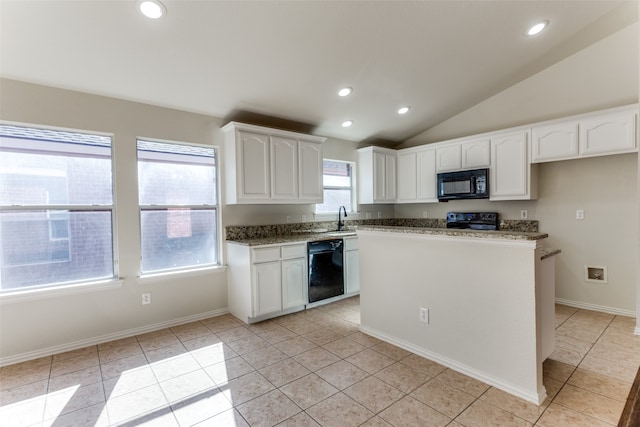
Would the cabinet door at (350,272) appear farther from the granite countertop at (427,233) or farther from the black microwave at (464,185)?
the black microwave at (464,185)

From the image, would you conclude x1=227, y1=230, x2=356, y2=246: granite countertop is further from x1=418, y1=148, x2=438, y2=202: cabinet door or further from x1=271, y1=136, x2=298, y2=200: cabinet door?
x1=418, y1=148, x2=438, y2=202: cabinet door

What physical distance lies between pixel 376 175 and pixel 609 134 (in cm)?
278

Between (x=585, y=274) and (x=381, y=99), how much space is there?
3.28 metres

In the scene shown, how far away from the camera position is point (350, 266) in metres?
4.40

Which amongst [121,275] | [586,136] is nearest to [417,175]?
[586,136]

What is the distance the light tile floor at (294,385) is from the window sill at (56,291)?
1.79ft

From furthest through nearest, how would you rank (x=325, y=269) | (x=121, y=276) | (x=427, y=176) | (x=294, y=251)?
(x=427, y=176)
(x=325, y=269)
(x=294, y=251)
(x=121, y=276)

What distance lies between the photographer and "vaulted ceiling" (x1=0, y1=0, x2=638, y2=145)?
2.31 m

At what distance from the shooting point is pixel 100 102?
10.0ft

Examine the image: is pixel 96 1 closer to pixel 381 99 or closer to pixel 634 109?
pixel 381 99

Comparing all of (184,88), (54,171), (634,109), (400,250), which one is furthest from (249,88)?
(634,109)

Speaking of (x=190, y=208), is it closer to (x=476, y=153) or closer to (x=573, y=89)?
(x=476, y=153)

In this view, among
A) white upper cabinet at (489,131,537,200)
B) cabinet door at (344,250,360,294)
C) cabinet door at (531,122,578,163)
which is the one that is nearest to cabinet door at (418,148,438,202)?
white upper cabinet at (489,131,537,200)

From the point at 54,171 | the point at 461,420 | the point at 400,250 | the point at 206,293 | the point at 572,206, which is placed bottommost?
the point at 461,420
